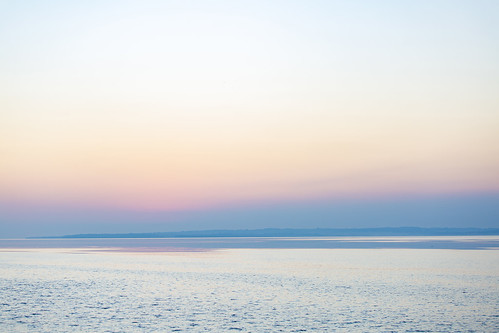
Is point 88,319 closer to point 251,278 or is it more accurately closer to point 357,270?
point 251,278

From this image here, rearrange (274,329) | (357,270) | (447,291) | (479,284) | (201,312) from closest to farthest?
(274,329) < (201,312) < (447,291) < (479,284) < (357,270)

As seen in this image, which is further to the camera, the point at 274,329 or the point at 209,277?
the point at 209,277

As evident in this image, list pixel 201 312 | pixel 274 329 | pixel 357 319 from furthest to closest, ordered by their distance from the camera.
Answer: pixel 201 312 → pixel 357 319 → pixel 274 329

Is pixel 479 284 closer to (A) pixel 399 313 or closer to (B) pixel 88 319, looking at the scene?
(A) pixel 399 313

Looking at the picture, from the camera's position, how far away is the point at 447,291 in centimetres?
3262

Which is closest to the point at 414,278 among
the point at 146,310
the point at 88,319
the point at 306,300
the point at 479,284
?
the point at 479,284

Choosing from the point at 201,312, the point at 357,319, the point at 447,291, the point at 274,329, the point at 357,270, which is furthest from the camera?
the point at 357,270

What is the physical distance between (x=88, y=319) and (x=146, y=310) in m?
3.13

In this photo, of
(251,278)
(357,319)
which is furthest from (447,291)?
(251,278)

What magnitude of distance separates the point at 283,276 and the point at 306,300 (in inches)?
515

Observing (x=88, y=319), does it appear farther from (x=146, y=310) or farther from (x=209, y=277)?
(x=209, y=277)

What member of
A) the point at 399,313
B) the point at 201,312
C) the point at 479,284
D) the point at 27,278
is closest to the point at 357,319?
the point at 399,313

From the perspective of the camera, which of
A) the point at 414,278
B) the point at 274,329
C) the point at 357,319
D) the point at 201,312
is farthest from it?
the point at 414,278

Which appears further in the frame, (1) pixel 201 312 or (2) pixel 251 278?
(2) pixel 251 278
